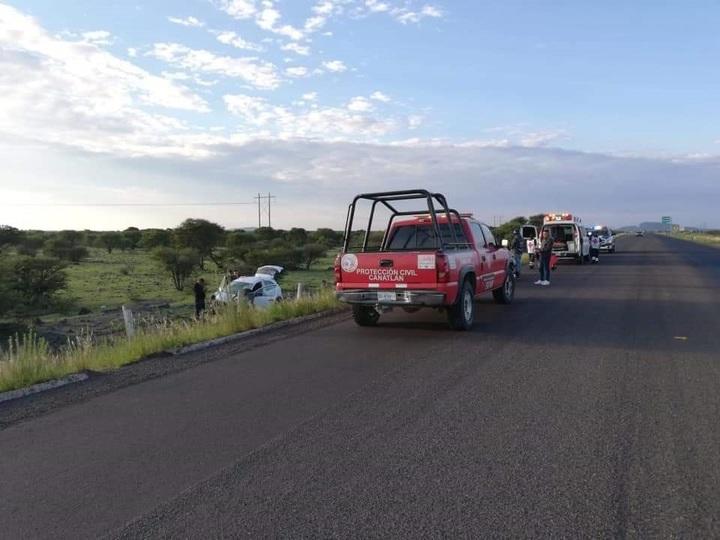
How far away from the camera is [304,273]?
4453cm

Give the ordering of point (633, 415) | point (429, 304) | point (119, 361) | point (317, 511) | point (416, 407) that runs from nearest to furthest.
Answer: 1. point (317, 511)
2. point (633, 415)
3. point (416, 407)
4. point (119, 361)
5. point (429, 304)

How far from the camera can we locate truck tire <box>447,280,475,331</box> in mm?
10156

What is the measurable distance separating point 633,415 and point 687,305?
925 centimetres

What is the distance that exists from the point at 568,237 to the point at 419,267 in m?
22.8

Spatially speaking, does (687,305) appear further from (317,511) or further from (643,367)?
(317,511)

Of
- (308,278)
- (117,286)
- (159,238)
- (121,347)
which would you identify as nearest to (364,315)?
(121,347)

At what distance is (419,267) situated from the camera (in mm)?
9734

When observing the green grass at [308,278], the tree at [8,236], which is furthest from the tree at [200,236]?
the tree at [8,236]

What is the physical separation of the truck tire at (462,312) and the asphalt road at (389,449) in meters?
1.44

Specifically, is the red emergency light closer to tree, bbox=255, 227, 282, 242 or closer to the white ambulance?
the white ambulance

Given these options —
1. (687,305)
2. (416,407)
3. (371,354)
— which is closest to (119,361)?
(371,354)

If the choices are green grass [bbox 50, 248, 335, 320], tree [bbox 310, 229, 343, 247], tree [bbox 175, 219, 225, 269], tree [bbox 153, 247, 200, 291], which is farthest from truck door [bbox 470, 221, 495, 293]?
tree [bbox 310, 229, 343, 247]

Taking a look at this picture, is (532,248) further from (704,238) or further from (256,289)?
(704,238)

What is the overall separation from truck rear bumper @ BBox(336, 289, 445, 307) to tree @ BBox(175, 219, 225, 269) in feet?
119
